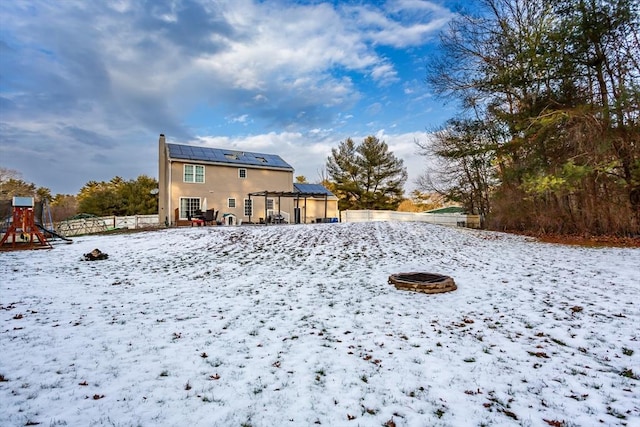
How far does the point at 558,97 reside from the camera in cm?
1290

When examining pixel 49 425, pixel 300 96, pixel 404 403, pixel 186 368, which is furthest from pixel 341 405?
pixel 300 96

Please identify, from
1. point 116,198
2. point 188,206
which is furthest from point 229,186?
point 116,198

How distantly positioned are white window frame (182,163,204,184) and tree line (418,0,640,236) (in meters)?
15.2

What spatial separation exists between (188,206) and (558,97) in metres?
20.5

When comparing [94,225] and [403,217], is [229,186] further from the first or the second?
[403,217]

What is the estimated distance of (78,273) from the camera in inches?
291

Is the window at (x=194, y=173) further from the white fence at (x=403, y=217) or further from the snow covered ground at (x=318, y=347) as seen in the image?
the snow covered ground at (x=318, y=347)

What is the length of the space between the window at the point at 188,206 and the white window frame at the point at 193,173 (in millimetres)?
1191

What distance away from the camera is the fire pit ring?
5.78 meters

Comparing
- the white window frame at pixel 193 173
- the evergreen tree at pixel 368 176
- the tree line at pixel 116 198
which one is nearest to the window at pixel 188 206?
the white window frame at pixel 193 173

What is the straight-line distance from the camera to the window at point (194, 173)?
20.2m

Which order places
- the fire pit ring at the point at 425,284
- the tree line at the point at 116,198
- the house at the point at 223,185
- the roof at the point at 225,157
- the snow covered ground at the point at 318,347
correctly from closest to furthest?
the snow covered ground at the point at 318,347 → the fire pit ring at the point at 425,284 → the house at the point at 223,185 → the roof at the point at 225,157 → the tree line at the point at 116,198

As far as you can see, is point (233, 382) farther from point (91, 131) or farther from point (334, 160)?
point (334, 160)

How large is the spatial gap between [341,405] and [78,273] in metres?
7.69
